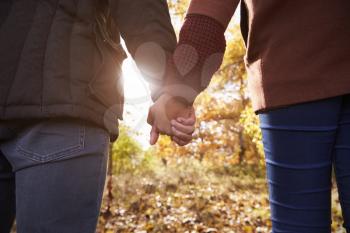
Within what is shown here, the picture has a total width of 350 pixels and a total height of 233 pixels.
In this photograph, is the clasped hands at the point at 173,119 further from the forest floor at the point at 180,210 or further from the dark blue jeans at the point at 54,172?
the forest floor at the point at 180,210

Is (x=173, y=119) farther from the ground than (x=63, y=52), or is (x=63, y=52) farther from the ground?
(x=63, y=52)

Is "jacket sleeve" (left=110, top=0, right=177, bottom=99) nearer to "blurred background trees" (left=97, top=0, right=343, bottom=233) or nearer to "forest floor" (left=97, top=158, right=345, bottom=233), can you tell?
"blurred background trees" (left=97, top=0, right=343, bottom=233)

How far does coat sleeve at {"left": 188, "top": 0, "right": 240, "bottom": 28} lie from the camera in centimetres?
137

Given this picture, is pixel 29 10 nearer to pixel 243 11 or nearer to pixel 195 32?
pixel 195 32

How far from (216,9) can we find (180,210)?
5.43 metres

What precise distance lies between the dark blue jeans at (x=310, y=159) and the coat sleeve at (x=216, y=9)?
0.42 meters

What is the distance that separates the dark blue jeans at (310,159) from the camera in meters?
1.17

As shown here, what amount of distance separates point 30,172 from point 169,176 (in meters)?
10.0

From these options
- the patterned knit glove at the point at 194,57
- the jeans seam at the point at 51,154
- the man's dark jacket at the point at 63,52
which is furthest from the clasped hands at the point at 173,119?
the jeans seam at the point at 51,154

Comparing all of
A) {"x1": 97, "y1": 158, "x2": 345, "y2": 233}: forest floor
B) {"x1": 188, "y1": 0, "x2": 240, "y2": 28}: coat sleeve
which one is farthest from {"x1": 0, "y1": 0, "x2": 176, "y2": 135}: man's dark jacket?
{"x1": 97, "y1": 158, "x2": 345, "y2": 233}: forest floor

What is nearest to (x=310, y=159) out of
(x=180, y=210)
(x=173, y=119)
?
(x=173, y=119)

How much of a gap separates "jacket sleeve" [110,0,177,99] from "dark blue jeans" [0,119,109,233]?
12.2 inches

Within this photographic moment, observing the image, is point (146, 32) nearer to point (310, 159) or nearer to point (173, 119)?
point (173, 119)

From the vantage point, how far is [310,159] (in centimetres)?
117
